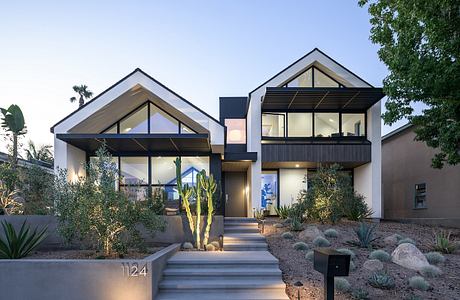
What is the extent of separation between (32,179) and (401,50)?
41.0 feet

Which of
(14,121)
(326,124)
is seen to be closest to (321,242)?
(326,124)

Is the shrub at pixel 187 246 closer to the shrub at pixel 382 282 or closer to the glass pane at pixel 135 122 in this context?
the shrub at pixel 382 282

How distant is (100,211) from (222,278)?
2.86 meters

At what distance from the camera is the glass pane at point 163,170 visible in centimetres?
1462

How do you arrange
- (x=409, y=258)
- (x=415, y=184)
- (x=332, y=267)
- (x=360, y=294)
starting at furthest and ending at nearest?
(x=415, y=184), (x=409, y=258), (x=360, y=294), (x=332, y=267)

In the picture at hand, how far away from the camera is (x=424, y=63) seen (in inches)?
377

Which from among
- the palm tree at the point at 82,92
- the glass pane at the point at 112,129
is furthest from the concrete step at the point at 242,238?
the palm tree at the point at 82,92

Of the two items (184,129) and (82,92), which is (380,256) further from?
(82,92)

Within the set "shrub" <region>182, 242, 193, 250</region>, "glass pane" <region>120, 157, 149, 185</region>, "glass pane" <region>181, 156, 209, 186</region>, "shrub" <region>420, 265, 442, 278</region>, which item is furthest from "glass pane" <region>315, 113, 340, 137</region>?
"shrub" <region>420, 265, 442, 278</region>

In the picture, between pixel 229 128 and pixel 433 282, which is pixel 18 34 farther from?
pixel 433 282

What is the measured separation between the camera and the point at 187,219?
9.98m

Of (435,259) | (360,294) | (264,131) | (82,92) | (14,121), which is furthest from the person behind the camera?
(82,92)

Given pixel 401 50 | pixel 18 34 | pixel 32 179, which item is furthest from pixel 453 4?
pixel 18 34

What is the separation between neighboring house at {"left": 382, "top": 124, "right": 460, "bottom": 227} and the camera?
48.2ft
